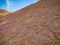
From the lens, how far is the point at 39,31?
25.0 meters

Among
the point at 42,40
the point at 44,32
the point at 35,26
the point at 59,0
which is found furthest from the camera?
the point at 59,0

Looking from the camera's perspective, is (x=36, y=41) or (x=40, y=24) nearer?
(x=36, y=41)

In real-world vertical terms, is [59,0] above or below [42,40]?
above

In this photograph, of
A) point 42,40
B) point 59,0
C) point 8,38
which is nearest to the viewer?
point 42,40

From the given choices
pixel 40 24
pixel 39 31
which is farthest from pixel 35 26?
pixel 39 31

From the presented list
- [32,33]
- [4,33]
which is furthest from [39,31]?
[4,33]

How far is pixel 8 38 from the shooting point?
2600 centimetres

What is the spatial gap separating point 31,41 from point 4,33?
7915 mm

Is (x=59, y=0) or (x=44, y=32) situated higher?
(x=59, y=0)

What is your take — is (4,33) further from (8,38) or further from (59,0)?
(59,0)

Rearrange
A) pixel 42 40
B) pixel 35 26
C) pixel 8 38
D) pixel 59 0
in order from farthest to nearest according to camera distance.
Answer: pixel 59 0 < pixel 35 26 < pixel 8 38 < pixel 42 40

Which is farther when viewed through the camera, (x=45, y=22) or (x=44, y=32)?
(x=45, y=22)

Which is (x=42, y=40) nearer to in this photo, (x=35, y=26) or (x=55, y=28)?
(x=55, y=28)

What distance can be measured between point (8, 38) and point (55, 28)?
25.4 ft
